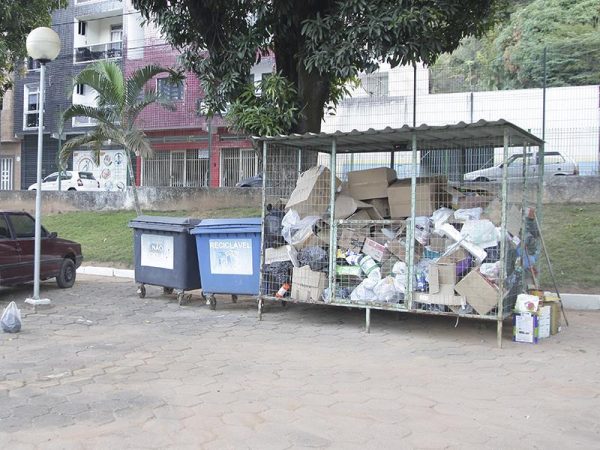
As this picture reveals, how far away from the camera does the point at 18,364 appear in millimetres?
5789

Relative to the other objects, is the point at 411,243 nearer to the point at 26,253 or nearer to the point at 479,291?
the point at 479,291

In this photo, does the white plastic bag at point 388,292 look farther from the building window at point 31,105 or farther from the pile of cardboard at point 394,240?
the building window at point 31,105

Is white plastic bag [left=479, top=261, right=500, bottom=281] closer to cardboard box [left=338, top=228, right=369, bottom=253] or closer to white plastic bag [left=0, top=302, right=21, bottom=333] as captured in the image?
cardboard box [left=338, top=228, right=369, bottom=253]

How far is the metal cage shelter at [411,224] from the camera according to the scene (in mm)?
6953

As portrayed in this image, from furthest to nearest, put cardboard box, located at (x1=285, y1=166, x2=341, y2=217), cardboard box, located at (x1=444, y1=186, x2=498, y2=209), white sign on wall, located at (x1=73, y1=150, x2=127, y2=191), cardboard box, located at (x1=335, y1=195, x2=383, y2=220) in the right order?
white sign on wall, located at (x1=73, y1=150, x2=127, y2=191) < cardboard box, located at (x1=285, y1=166, x2=341, y2=217) < cardboard box, located at (x1=335, y1=195, x2=383, y2=220) < cardboard box, located at (x1=444, y1=186, x2=498, y2=209)

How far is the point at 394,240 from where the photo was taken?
7.52m

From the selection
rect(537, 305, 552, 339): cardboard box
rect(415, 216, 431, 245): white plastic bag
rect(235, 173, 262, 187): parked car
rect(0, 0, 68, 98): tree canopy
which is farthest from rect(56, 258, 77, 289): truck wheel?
rect(235, 173, 262, 187): parked car

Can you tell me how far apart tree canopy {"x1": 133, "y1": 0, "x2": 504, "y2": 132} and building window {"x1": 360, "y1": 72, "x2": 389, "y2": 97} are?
1273 cm

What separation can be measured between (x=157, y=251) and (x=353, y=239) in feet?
11.5

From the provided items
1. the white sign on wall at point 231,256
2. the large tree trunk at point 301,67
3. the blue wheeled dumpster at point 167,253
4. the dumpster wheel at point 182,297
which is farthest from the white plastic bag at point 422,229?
the dumpster wheel at point 182,297

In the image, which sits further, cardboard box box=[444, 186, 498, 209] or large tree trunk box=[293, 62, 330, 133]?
large tree trunk box=[293, 62, 330, 133]

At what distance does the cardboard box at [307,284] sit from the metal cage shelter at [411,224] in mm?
14

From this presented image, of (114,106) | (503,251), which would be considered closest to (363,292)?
(503,251)

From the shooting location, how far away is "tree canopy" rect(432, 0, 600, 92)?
26.3m
